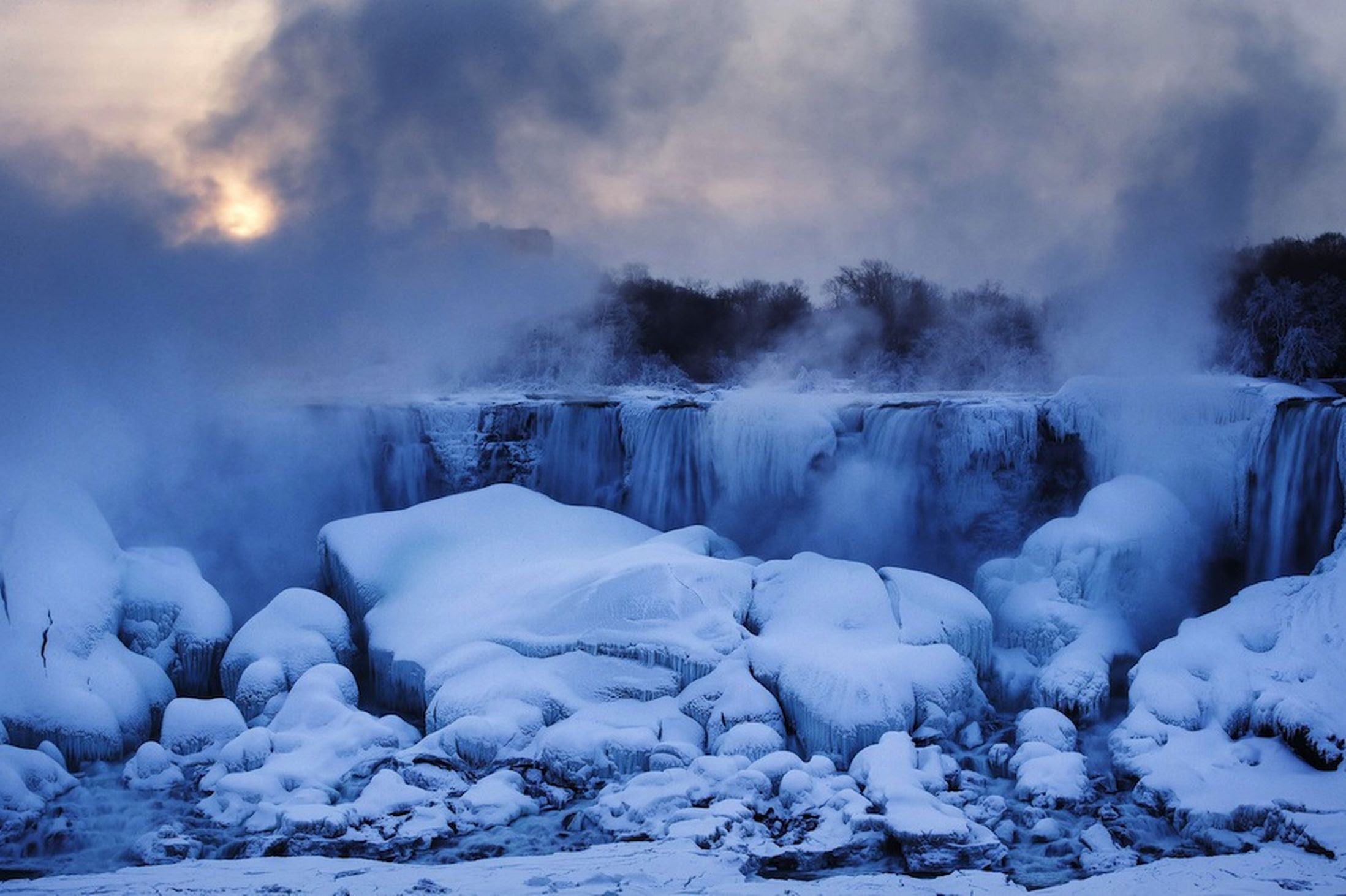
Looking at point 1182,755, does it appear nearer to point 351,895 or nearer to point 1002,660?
point 1002,660

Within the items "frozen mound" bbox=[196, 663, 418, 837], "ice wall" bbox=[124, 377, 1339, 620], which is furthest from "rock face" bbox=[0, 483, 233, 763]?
"ice wall" bbox=[124, 377, 1339, 620]

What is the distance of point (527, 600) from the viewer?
905 centimetres

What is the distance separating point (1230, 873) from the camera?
575 centimetres

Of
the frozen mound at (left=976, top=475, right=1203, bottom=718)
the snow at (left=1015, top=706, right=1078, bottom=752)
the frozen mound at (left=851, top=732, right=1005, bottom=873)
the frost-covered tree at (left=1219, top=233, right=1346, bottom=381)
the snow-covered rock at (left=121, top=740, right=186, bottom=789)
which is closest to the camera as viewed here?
the frozen mound at (left=851, top=732, right=1005, bottom=873)

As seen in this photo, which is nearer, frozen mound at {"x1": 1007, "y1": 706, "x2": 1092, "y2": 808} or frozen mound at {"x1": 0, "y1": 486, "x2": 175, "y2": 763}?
frozen mound at {"x1": 1007, "y1": 706, "x2": 1092, "y2": 808}

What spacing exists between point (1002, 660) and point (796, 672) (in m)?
2.03

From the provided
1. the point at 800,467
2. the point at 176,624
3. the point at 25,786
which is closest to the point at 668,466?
the point at 800,467

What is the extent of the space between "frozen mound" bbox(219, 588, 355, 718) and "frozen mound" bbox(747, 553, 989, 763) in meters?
3.33

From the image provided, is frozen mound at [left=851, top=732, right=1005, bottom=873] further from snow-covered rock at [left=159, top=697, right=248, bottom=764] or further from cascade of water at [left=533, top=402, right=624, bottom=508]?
cascade of water at [left=533, top=402, right=624, bottom=508]

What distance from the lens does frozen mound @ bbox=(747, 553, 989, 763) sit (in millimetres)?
7590

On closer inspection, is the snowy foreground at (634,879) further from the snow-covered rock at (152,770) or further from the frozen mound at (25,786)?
the snow-covered rock at (152,770)

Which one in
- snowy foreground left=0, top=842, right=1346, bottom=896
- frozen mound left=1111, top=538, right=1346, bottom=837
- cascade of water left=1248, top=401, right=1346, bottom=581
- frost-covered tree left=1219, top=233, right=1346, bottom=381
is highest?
frost-covered tree left=1219, top=233, right=1346, bottom=381

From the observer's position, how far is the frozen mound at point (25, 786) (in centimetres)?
664

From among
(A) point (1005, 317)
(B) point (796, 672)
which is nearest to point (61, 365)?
(B) point (796, 672)
